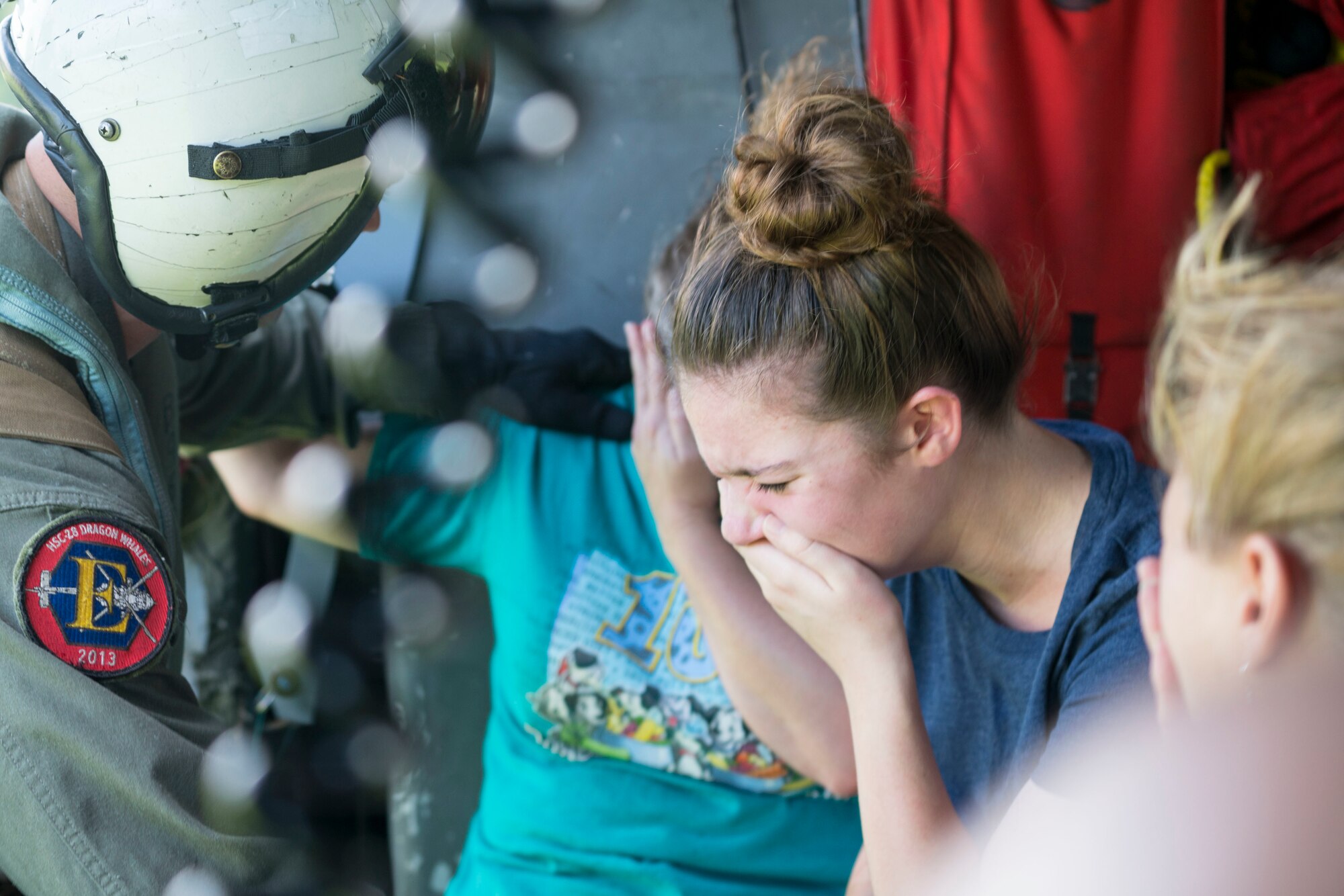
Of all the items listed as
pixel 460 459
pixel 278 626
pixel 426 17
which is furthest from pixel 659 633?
pixel 278 626

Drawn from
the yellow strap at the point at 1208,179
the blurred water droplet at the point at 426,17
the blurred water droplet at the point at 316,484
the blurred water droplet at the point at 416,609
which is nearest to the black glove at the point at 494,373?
the blurred water droplet at the point at 316,484

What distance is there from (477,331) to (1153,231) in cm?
122

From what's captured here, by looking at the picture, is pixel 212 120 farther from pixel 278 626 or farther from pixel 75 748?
pixel 278 626

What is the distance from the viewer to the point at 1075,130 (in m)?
1.80

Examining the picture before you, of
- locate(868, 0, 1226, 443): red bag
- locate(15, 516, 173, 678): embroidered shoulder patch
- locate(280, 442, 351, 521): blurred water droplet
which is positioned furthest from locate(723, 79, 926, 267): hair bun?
locate(280, 442, 351, 521): blurred water droplet

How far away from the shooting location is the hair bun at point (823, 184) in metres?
1.20

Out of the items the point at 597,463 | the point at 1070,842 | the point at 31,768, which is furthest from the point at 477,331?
→ the point at 1070,842

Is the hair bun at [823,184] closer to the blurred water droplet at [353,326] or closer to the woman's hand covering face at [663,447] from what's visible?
the woman's hand covering face at [663,447]

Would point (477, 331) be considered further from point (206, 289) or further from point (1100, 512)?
point (1100, 512)

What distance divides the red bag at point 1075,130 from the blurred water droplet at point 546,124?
76cm

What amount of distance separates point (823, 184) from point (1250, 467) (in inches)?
25.3

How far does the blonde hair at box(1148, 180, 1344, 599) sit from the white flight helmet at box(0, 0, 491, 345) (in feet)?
3.39

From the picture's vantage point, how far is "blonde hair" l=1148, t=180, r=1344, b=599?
2.11ft

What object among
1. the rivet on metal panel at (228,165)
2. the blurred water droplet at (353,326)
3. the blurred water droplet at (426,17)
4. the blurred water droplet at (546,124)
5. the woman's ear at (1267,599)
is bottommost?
the blurred water droplet at (353,326)
